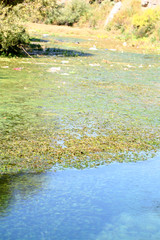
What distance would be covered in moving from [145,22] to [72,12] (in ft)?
57.3

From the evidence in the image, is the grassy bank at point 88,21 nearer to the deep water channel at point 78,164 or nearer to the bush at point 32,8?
the bush at point 32,8

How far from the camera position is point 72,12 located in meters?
46.6

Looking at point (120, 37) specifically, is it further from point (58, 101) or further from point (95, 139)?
point (95, 139)

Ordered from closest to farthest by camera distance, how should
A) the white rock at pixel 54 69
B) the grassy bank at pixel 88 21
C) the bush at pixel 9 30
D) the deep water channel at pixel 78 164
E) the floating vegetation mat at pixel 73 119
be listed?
the deep water channel at pixel 78 164 < the floating vegetation mat at pixel 73 119 < the white rock at pixel 54 69 < the bush at pixel 9 30 < the grassy bank at pixel 88 21

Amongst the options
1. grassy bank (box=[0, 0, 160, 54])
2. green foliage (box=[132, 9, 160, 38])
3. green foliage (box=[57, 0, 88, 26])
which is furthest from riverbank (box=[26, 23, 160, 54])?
green foliage (box=[57, 0, 88, 26])

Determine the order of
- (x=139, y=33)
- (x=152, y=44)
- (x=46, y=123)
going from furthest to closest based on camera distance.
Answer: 1. (x=139, y=33)
2. (x=152, y=44)
3. (x=46, y=123)

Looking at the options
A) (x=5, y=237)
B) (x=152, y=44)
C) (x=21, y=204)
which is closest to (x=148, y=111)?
(x=21, y=204)

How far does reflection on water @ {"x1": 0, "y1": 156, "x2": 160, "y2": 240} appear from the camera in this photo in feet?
9.74

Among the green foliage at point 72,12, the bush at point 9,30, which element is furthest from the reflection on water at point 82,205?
the green foliage at point 72,12

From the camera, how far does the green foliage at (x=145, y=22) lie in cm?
3023

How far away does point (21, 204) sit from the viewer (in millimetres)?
3324

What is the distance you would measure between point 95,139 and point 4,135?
1220 millimetres

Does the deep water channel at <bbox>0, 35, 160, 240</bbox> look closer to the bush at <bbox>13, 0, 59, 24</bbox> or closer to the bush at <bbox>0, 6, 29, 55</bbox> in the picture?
the bush at <bbox>0, 6, 29, 55</bbox>

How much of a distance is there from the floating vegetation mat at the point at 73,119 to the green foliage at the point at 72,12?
34.7 m
